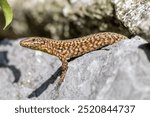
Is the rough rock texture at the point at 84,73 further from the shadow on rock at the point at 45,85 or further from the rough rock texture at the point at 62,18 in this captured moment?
the rough rock texture at the point at 62,18

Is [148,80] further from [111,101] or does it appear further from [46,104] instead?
[46,104]

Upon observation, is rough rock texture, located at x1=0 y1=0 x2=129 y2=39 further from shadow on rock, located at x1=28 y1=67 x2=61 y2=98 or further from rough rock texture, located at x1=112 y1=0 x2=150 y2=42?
shadow on rock, located at x1=28 y1=67 x2=61 y2=98

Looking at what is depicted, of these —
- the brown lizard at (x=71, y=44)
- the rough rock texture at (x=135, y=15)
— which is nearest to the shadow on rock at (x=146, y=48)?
the rough rock texture at (x=135, y=15)

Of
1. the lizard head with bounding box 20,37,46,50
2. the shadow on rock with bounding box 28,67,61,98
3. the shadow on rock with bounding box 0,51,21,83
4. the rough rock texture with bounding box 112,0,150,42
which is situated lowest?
the shadow on rock with bounding box 0,51,21,83

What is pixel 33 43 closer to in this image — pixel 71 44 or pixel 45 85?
pixel 71 44

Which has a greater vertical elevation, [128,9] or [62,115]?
[128,9]

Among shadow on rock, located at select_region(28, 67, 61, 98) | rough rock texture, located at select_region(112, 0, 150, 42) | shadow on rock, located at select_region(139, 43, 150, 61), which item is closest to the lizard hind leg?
shadow on rock, located at select_region(28, 67, 61, 98)

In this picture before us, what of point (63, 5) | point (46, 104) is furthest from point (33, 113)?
point (63, 5)

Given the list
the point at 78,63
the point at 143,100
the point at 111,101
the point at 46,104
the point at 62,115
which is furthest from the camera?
the point at 78,63
